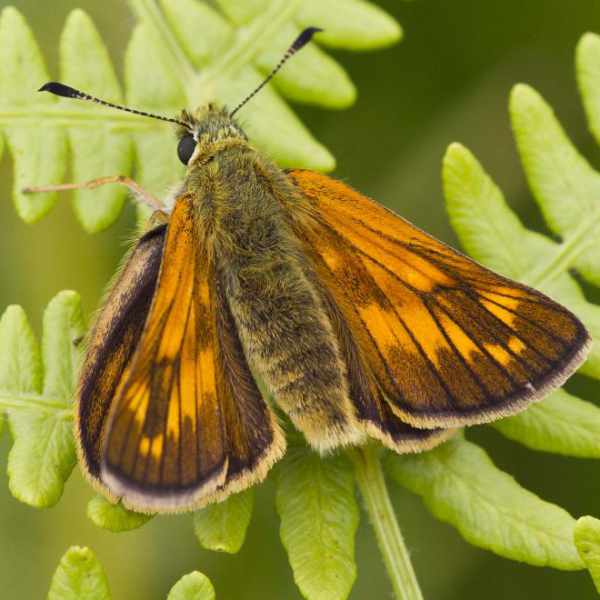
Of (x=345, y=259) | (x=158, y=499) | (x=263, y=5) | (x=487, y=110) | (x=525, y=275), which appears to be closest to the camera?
(x=158, y=499)

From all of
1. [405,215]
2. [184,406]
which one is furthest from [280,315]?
[405,215]

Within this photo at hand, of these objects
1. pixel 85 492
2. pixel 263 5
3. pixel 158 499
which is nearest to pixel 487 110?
pixel 263 5

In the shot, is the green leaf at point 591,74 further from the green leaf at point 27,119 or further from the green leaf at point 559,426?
the green leaf at point 27,119

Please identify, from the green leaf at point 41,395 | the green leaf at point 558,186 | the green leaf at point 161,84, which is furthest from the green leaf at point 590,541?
the green leaf at point 161,84

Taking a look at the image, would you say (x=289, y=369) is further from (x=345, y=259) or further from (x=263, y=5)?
(x=263, y=5)

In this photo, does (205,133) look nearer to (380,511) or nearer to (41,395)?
(41,395)

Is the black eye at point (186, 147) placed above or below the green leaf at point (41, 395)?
above

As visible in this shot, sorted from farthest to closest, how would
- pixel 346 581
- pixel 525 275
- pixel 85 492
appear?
pixel 85 492, pixel 525 275, pixel 346 581

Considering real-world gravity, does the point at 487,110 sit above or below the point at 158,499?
above

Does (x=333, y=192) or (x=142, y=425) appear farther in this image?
(x=333, y=192)
